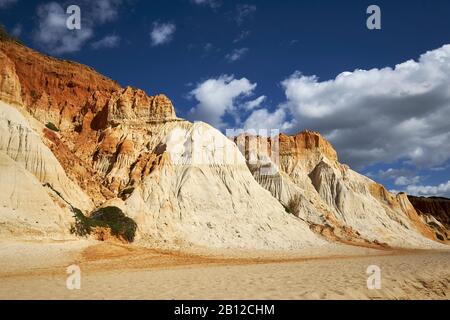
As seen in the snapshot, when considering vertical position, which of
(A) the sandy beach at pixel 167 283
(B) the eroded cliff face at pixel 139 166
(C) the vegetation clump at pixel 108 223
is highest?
(B) the eroded cliff face at pixel 139 166

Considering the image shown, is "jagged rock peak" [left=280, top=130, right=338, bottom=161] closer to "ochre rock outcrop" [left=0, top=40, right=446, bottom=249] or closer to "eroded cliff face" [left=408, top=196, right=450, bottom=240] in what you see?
"ochre rock outcrop" [left=0, top=40, right=446, bottom=249]

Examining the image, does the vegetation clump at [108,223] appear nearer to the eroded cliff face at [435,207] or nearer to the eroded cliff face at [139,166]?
the eroded cliff face at [139,166]

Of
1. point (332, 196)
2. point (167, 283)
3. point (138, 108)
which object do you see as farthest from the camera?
point (332, 196)

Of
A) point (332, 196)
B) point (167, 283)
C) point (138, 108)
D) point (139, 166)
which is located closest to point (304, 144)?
point (332, 196)

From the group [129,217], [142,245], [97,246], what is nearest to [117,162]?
[129,217]

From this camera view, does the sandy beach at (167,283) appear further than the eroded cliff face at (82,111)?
No

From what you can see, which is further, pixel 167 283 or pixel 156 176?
pixel 156 176

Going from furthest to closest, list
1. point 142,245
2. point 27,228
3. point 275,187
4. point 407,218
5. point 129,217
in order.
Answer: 1. point 407,218
2. point 275,187
3. point 129,217
4. point 142,245
5. point 27,228

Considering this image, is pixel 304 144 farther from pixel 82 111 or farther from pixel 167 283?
pixel 167 283

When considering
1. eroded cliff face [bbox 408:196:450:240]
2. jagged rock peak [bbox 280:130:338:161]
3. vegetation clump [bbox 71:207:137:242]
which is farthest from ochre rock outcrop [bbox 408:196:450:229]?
vegetation clump [bbox 71:207:137:242]

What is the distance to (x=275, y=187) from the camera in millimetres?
57906

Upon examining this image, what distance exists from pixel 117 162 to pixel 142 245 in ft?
52.5

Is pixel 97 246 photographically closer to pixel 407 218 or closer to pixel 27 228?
pixel 27 228

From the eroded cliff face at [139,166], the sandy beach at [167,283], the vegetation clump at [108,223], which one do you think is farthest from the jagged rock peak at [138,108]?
the sandy beach at [167,283]
